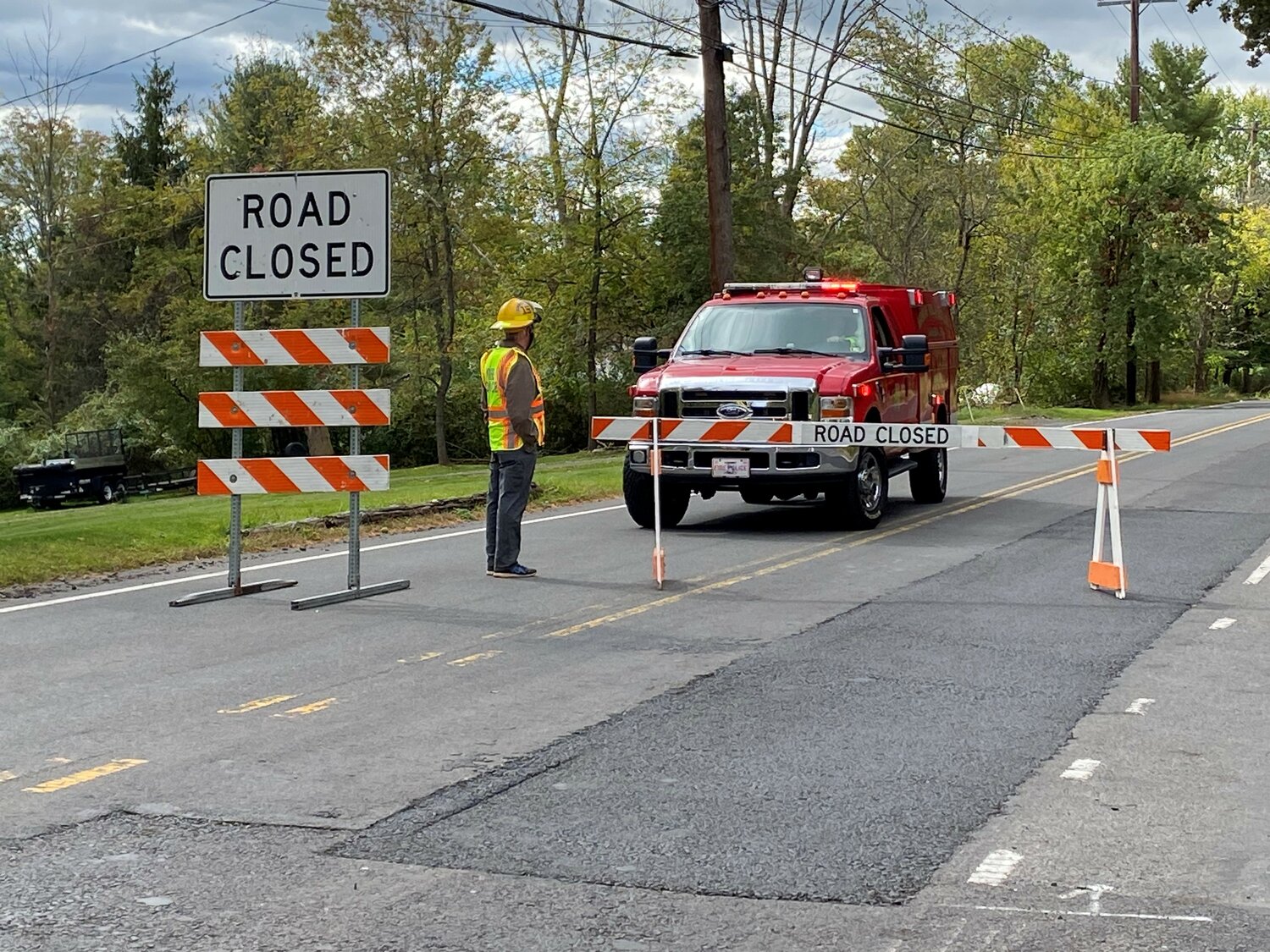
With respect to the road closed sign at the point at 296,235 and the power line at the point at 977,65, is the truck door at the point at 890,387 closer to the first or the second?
the road closed sign at the point at 296,235

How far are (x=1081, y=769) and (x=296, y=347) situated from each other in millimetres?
6600

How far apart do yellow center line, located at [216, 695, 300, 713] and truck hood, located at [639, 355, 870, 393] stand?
303 inches

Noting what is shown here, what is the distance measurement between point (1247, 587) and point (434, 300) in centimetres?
3263

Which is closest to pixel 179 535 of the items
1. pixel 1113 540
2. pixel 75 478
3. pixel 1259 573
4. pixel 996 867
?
pixel 1113 540

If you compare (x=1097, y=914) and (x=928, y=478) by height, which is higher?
(x=928, y=478)

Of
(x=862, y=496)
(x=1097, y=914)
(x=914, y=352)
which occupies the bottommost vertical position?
(x=1097, y=914)

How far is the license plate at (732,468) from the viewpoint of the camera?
47.0 ft

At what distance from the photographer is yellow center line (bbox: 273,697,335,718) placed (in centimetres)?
704

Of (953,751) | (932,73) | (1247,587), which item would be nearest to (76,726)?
(953,751)

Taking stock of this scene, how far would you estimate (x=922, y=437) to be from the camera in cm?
1212

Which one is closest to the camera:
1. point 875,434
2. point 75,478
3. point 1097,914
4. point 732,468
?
point 1097,914

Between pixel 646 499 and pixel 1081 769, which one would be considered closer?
pixel 1081 769

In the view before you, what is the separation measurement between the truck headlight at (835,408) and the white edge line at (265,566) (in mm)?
3270

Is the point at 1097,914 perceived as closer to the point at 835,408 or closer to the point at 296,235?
the point at 296,235
